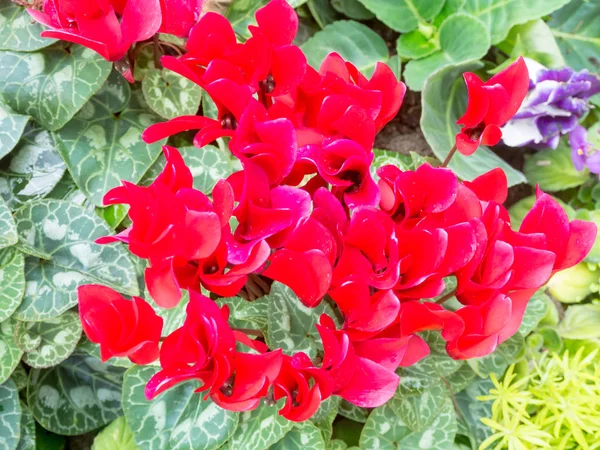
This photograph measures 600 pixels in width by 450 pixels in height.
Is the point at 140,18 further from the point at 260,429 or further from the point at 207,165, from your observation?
the point at 260,429

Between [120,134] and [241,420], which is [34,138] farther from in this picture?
[241,420]

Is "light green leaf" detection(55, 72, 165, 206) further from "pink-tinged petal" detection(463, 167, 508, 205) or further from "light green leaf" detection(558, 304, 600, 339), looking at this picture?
"light green leaf" detection(558, 304, 600, 339)

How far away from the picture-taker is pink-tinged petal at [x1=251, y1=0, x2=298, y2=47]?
24.3 inches

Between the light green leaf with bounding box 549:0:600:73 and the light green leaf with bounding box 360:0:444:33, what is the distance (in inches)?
11.7

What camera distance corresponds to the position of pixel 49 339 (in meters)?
0.91

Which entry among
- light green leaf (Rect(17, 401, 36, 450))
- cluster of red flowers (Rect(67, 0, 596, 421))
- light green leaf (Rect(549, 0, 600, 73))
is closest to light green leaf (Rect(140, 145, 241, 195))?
cluster of red flowers (Rect(67, 0, 596, 421))

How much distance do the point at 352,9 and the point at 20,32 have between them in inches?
24.0

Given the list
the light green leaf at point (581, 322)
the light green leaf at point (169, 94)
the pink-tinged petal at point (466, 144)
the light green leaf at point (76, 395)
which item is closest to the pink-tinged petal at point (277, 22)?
the pink-tinged petal at point (466, 144)

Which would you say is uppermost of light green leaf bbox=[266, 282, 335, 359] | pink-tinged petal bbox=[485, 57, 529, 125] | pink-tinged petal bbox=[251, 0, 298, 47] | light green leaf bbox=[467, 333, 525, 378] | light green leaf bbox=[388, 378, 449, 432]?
pink-tinged petal bbox=[251, 0, 298, 47]

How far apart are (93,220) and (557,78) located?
82 centimetres

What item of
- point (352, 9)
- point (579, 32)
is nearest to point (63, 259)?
point (352, 9)

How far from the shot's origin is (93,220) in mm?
887

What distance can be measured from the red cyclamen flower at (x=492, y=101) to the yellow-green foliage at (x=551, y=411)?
0.44 m

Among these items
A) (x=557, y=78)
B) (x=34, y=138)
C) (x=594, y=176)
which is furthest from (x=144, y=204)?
(x=594, y=176)
